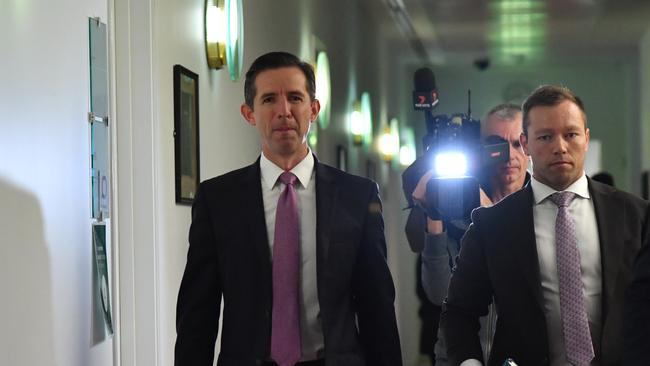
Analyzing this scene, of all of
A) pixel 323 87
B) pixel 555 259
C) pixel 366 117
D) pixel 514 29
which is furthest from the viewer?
pixel 514 29

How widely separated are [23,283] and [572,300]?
3.49 feet

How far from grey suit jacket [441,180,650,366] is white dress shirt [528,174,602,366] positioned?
0.08 feet

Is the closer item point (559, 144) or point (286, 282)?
point (286, 282)


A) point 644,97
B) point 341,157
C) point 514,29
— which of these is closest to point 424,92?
point 341,157

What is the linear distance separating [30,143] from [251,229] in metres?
0.48

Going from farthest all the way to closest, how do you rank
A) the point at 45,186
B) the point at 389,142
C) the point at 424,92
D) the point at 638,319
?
the point at 389,142, the point at 424,92, the point at 45,186, the point at 638,319

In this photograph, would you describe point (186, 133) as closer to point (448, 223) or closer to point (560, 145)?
point (448, 223)

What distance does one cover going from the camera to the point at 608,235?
216 cm

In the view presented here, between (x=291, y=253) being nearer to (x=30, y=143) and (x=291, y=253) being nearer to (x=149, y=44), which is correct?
(x=30, y=143)

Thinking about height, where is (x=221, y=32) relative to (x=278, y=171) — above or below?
above

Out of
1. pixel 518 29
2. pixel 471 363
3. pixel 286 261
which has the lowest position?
pixel 471 363

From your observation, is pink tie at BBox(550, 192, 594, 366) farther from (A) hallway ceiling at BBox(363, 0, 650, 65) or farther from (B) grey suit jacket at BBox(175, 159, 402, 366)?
(A) hallway ceiling at BBox(363, 0, 650, 65)

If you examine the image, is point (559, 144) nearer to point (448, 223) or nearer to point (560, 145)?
point (560, 145)

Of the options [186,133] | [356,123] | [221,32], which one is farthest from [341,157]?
[186,133]
